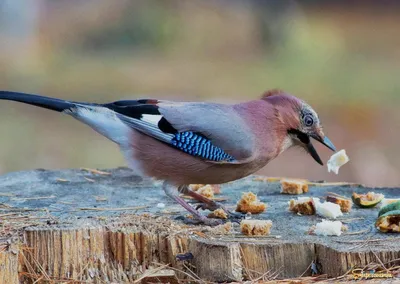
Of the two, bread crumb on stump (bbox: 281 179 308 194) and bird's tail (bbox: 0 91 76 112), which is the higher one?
bird's tail (bbox: 0 91 76 112)

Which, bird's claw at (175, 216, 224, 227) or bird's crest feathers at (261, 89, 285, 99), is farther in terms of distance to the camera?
bird's crest feathers at (261, 89, 285, 99)

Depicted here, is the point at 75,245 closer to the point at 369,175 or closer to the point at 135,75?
the point at 369,175

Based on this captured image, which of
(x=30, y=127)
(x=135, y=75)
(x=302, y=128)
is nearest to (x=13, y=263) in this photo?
(x=302, y=128)

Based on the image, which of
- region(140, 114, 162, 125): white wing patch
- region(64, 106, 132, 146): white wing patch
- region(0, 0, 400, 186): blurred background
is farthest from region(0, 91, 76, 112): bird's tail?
region(0, 0, 400, 186): blurred background

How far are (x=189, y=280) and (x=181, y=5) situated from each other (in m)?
18.8

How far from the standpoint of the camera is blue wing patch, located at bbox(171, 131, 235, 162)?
17.4 ft

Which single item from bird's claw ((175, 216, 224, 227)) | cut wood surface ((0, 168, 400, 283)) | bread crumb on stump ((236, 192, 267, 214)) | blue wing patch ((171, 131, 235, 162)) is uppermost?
blue wing patch ((171, 131, 235, 162))

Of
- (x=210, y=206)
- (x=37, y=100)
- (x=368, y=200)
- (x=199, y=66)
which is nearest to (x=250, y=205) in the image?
(x=210, y=206)

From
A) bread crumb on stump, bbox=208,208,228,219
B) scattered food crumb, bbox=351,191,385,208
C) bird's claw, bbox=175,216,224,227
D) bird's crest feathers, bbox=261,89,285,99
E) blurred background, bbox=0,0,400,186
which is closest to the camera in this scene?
bird's claw, bbox=175,216,224,227

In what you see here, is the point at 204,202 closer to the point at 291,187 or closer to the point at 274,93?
the point at 291,187

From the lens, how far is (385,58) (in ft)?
69.7

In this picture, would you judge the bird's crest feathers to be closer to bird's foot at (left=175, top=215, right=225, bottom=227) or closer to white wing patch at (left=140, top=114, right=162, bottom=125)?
white wing patch at (left=140, top=114, right=162, bottom=125)

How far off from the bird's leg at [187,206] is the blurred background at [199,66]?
5.46m

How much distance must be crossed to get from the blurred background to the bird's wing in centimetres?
539
